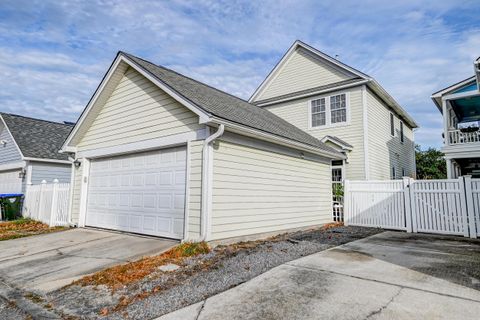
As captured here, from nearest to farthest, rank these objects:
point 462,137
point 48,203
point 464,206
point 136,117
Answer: point 464,206, point 136,117, point 48,203, point 462,137

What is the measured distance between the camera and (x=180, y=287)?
412 cm

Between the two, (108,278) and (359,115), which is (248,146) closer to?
(108,278)

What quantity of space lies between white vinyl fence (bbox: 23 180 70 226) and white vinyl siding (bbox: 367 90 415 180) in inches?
524

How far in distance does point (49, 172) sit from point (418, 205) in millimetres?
18435

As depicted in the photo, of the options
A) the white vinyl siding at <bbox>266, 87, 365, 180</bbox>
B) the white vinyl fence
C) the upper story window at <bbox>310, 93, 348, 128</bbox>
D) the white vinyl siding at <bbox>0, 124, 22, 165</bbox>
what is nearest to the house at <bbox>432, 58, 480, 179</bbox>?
the white vinyl siding at <bbox>266, 87, 365, 180</bbox>

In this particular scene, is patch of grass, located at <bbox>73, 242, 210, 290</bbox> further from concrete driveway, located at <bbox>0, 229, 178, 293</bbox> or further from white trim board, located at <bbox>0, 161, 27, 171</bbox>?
white trim board, located at <bbox>0, 161, 27, 171</bbox>

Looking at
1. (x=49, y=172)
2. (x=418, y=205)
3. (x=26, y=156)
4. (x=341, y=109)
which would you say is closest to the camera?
(x=418, y=205)

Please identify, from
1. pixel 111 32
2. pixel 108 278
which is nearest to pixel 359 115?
pixel 111 32

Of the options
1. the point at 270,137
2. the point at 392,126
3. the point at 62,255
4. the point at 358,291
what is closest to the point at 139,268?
the point at 62,255

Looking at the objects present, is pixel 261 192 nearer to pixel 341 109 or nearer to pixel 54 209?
pixel 341 109

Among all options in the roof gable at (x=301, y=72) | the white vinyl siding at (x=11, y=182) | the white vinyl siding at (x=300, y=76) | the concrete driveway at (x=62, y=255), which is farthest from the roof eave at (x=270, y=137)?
the white vinyl siding at (x=11, y=182)

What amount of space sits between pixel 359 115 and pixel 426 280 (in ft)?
34.8

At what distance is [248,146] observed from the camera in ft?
24.9

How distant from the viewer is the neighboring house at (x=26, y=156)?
15773 millimetres
